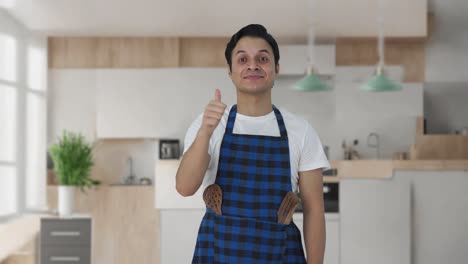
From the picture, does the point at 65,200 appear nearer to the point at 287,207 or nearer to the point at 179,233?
the point at 179,233

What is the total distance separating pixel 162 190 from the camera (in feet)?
21.5

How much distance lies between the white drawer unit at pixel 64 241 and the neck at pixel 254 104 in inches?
200

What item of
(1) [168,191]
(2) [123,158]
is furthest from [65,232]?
(2) [123,158]

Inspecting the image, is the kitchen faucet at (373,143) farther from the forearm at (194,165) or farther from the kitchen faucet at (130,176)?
the forearm at (194,165)

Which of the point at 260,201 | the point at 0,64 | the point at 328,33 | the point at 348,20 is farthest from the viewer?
the point at 328,33

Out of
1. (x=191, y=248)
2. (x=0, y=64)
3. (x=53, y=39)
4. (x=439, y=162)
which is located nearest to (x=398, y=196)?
(x=439, y=162)

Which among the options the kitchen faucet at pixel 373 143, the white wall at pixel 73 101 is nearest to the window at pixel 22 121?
the white wall at pixel 73 101

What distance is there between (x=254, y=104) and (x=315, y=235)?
1.26 feet

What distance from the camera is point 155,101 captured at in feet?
24.4

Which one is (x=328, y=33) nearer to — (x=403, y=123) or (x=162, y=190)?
(x=403, y=123)

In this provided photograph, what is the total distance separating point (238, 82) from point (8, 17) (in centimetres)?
529

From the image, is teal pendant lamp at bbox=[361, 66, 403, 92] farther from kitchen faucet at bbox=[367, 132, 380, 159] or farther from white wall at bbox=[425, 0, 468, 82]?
white wall at bbox=[425, 0, 468, 82]

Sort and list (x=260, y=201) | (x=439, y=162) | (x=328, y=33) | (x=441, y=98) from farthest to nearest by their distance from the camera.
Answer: (x=441, y=98) → (x=328, y=33) → (x=439, y=162) → (x=260, y=201)

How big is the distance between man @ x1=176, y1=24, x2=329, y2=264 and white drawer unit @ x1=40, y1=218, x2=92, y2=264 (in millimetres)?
5038
